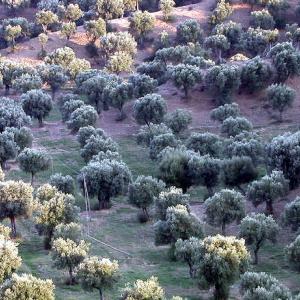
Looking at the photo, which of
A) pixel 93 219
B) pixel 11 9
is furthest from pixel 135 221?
pixel 11 9

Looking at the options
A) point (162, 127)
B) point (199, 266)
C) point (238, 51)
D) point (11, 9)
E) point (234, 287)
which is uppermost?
point (11, 9)

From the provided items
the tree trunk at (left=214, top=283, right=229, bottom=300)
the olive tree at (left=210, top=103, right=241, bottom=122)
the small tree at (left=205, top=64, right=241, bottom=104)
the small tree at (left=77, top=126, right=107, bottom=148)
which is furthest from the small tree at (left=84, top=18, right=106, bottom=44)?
the tree trunk at (left=214, top=283, right=229, bottom=300)

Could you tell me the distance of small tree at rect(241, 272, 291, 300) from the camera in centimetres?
4920

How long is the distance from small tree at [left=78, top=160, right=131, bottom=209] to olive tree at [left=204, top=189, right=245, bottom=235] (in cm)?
1538

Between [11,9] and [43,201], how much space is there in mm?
135379

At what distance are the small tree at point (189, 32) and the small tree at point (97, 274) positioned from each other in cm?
10483

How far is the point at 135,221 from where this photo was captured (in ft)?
260

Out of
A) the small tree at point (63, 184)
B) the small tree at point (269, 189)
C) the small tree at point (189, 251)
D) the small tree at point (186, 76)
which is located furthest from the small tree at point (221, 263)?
the small tree at point (186, 76)

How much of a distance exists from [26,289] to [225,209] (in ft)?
93.4

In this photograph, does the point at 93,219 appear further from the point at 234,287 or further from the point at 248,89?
the point at 248,89

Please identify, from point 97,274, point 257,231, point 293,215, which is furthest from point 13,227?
point 293,215

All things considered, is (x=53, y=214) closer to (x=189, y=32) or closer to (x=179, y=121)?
(x=179, y=121)

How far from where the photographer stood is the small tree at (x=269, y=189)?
7369 centimetres

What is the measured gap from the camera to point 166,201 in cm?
7275
